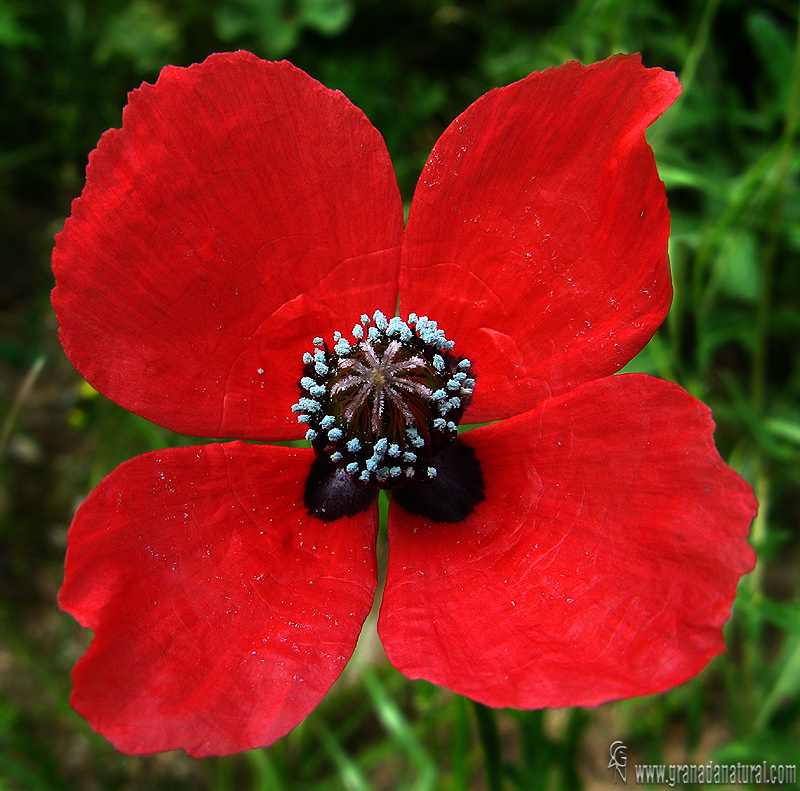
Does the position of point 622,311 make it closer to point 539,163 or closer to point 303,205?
point 539,163

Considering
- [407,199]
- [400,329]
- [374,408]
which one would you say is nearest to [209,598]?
[374,408]

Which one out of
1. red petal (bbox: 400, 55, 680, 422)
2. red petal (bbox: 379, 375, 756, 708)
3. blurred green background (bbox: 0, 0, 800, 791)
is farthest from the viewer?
blurred green background (bbox: 0, 0, 800, 791)

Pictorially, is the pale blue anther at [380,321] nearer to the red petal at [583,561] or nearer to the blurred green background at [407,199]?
the red petal at [583,561]

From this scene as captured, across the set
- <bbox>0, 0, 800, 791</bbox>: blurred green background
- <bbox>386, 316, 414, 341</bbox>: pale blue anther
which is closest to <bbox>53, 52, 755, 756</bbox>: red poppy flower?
<bbox>386, 316, 414, 341</bbox>: pale blue anther

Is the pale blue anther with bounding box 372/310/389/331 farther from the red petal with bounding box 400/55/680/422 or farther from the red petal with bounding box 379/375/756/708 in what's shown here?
the red petal with bounding box 379/375/756/708

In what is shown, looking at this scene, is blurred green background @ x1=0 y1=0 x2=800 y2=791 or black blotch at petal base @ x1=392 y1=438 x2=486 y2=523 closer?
black blotch at petal base @ x1=392 y1=438 x2=486 y2=523

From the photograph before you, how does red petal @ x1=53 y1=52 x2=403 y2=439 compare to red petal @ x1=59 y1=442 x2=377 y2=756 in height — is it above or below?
above
